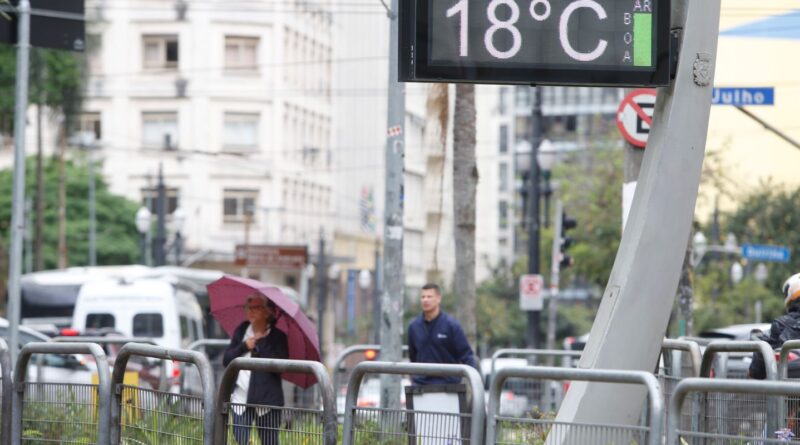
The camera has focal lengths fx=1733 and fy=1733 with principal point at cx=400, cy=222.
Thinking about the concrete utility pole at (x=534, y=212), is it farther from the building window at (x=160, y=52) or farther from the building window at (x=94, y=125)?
the building window at (x=94, y=125)

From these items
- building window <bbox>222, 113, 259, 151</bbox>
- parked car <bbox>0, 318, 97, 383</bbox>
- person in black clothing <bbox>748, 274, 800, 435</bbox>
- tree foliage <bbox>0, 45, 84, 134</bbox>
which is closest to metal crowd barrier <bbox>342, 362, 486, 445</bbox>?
person in black clothing <bbox>748, 274, 800, 435</bbox>

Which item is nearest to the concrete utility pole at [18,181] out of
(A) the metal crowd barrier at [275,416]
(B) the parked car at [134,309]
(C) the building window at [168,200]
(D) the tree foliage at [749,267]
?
(A) the metal crowd barrier at [275,416]

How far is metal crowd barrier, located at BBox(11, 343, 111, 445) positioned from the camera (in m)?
9.23

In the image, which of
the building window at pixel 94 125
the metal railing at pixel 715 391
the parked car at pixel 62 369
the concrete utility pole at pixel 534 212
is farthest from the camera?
the building window at pixel 94 125

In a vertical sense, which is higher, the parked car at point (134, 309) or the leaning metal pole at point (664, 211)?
the leaning metal pole at point (664, 211)

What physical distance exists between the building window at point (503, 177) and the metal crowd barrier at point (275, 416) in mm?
119943

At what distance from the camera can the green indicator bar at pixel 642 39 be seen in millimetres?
9172

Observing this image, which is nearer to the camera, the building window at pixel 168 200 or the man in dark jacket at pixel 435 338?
the man in dark jacket at pixel 435 338

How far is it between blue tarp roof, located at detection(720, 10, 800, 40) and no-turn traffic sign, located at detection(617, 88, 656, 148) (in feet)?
12.5

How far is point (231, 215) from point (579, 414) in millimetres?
69865

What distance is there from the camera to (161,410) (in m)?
8.91

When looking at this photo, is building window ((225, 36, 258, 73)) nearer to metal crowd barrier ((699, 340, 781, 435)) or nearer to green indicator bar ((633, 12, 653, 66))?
green indicator bar ((633, 12, 653, 66))

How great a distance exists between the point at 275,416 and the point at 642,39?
9.08ft

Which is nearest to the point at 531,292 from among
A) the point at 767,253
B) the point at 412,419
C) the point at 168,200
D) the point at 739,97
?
the point at 767,253
